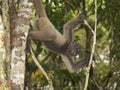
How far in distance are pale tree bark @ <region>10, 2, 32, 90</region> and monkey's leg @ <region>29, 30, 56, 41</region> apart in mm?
720

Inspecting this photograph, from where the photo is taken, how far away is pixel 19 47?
12.7 ft

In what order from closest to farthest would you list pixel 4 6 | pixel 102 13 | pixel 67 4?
pixel 4 6, pixel 67 4, pixel 102 13

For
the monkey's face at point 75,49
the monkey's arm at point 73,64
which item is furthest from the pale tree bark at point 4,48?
the monkey's arm at point 73,64

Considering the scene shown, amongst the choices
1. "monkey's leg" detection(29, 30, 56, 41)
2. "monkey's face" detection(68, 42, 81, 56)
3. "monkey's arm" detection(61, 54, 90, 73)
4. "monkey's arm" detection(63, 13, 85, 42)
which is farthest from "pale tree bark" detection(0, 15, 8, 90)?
"monkey's arm" detection(61, 54, 90, 73)

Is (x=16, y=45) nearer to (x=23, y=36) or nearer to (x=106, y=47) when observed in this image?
(x=23, y=36)

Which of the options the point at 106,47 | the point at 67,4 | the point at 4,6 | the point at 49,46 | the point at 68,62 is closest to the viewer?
the point at 4,6

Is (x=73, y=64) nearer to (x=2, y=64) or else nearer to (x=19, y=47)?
(x=19, y=47)

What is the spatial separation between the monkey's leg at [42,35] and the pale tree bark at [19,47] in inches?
28.3

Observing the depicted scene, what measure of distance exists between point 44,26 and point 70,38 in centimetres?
69

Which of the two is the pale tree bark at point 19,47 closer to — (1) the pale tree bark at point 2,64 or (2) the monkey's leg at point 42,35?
(1) the pale tree bark at point 2,64

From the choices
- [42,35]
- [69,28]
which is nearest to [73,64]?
[69,28]

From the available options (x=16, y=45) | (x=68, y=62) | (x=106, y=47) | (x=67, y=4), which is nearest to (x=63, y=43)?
(x=68, y=62)

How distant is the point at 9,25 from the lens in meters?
4.33

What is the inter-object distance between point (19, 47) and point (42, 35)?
3.49ft
